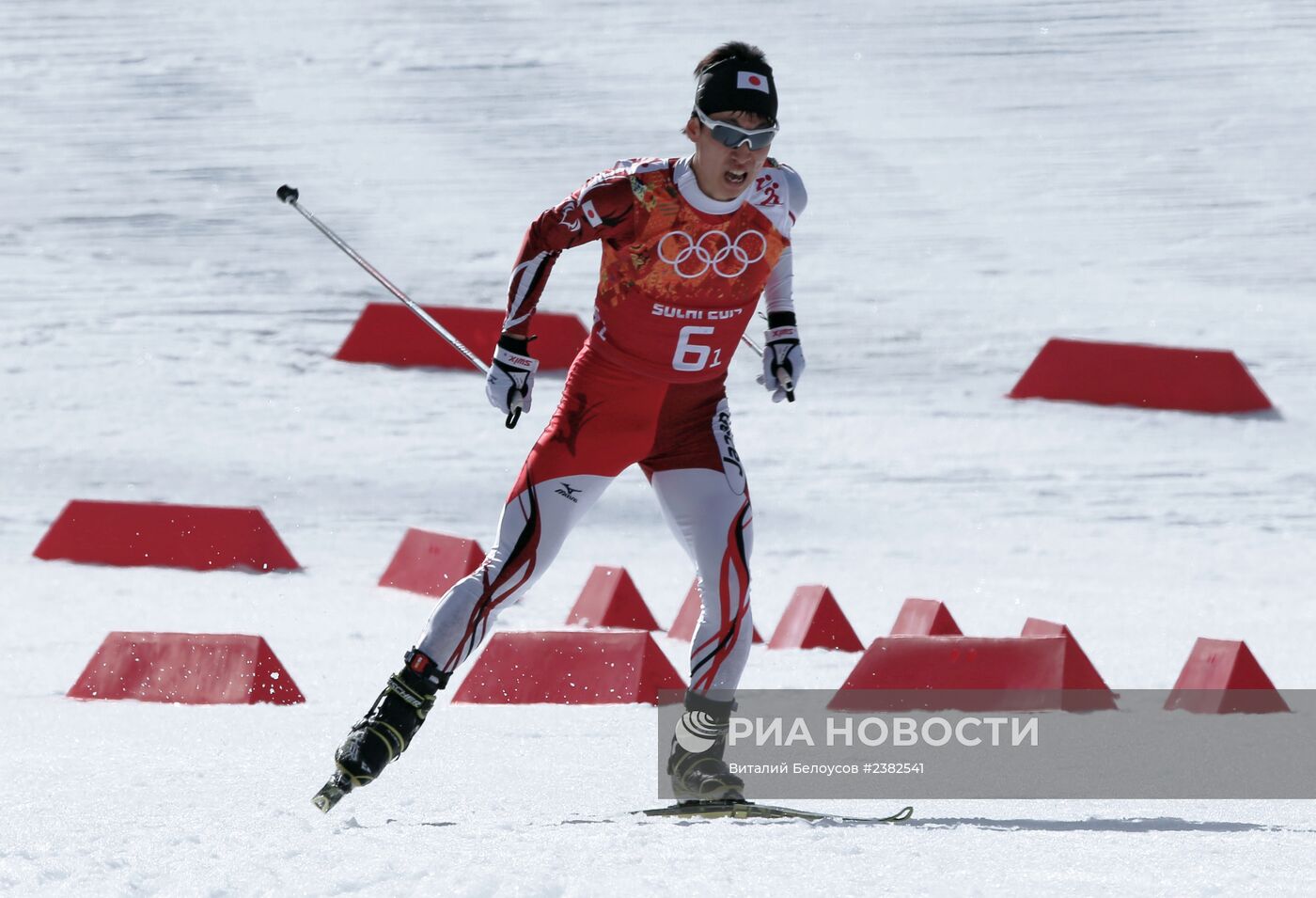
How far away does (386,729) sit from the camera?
4105 millimetres

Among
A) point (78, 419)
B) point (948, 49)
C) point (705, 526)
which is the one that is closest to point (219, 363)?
point (78, 419)

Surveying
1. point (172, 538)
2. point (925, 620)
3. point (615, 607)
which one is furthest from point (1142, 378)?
point (172, 538)

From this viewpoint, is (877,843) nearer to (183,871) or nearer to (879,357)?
(183,871)

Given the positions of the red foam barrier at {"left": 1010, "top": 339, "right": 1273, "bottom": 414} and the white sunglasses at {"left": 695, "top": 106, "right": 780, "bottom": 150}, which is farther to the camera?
the red foam barrier at {"left": 1010, "top": 339, "right": 1273, "bottom": 414}

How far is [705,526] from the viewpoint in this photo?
4355 mm

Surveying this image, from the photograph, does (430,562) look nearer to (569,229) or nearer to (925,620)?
(925,620)

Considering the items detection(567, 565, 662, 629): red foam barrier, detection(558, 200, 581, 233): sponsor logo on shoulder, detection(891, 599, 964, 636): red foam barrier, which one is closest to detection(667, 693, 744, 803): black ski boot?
detection(558, 200, 581, 233): sponsor logo on shoulder

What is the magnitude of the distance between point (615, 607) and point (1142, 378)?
19.2 feet

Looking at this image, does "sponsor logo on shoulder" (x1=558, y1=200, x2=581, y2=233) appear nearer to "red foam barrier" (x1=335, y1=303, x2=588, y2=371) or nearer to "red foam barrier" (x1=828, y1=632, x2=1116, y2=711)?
"red foam barrier" (x1=828, y1=632, x2=1116, y2=711)

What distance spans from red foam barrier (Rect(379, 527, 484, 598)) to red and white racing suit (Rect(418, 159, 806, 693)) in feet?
12.1

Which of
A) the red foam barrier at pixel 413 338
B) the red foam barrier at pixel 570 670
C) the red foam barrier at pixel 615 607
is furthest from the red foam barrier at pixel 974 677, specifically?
the red foam barrier at pixel 413 338

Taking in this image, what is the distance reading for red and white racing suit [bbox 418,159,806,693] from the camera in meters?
4.35

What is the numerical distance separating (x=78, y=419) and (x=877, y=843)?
861 cm
